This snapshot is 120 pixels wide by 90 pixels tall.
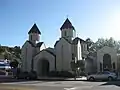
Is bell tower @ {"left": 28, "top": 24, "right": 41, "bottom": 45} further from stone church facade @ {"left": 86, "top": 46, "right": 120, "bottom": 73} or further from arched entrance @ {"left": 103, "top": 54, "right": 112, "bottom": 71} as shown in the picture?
arched entrance @ {"left": 103, "top": 54, "right": 112, "bottom": 71}

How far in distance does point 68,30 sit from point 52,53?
672 centimetres

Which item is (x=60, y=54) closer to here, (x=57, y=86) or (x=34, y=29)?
(x=34, y=29)

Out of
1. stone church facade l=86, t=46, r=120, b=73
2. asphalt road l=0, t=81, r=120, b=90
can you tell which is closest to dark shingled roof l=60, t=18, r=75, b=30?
stone church facade l=86, t=46, r=120, b=73

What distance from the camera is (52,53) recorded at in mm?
51281

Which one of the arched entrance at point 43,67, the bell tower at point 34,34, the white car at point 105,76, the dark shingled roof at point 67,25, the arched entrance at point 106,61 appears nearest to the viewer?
the white car at point 105,76

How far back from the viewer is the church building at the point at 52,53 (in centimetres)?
4948

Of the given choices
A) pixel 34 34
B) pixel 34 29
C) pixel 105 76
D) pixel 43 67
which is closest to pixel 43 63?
pixel 43 67

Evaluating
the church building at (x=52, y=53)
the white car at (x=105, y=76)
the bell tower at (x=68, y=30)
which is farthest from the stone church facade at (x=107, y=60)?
the white car at (x=105, y=76)

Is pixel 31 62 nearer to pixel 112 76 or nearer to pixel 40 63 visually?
pixel 40 63

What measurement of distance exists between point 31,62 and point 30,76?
1246 centimetres

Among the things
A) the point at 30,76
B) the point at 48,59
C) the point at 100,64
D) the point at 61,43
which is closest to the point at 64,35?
the point at 61,43

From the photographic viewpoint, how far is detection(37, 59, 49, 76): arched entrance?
53.3 meters

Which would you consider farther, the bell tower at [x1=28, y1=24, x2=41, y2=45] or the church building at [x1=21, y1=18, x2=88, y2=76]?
the bell tower at [x1=28, y1=24, x2=41, y2=45]

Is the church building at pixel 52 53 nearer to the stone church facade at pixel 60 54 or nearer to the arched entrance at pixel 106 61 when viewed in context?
the stone church facade at pixel 60 54
